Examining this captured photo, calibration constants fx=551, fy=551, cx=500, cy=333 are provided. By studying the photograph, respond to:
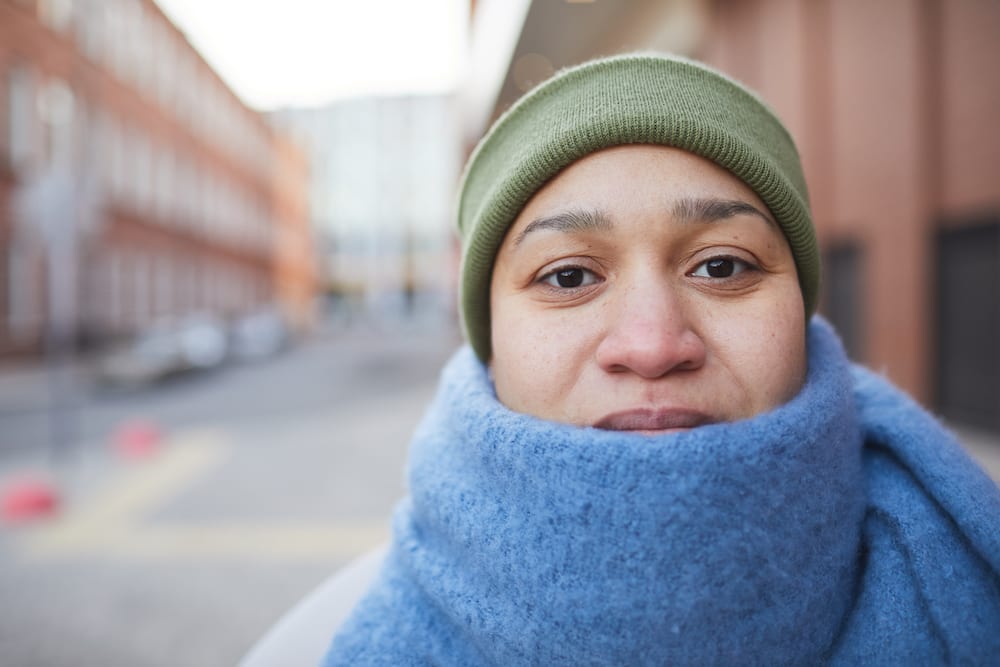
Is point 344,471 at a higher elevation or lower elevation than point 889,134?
lower

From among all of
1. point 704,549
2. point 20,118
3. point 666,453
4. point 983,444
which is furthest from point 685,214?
point 20,118

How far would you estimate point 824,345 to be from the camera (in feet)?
3.40

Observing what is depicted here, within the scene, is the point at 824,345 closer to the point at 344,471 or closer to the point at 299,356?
the point at 344,471

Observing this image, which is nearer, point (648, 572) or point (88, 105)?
point (648, 572)

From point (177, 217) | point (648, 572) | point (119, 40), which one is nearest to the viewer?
point (648, 572)

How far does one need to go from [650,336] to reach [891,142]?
266 inches

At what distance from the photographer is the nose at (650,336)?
2.71ft

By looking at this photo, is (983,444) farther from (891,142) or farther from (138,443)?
(138,443)

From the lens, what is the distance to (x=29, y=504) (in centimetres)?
434

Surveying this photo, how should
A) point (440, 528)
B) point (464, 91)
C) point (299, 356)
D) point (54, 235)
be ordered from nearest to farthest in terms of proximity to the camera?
point (440, 528) → point (54, 235) → point (464, 91) → point (299, 356)

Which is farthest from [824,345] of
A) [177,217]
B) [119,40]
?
[177,217]

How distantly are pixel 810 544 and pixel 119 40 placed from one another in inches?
933

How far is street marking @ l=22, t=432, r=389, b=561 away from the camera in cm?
372

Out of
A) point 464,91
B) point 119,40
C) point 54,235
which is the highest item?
point 119,40
